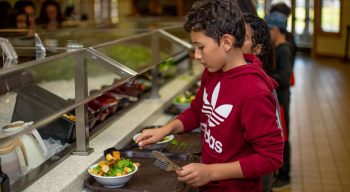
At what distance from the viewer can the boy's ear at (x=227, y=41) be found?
173cm

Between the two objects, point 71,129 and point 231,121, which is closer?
point 231,121

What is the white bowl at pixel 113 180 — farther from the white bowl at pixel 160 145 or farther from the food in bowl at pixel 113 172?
the white bowl at pixel 160 145

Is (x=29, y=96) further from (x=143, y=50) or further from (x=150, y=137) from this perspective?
(x=143, y=50)

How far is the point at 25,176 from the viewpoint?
206 cm

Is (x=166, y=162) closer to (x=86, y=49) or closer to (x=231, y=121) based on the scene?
(x=231, y=121)

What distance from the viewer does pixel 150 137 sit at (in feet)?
7.12

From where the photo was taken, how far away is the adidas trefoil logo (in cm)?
181

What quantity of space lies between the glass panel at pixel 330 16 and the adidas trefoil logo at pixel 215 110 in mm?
12297

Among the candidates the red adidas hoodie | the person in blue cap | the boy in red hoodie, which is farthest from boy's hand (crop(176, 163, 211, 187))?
the person in blue cap

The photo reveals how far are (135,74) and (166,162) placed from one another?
567mm

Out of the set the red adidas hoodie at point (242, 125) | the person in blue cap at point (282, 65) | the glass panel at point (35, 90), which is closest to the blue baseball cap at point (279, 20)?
the person in blue cap at point (282, 65)

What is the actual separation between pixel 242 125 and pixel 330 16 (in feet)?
42.1

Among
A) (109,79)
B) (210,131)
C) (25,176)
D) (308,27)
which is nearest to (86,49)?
(25,176)

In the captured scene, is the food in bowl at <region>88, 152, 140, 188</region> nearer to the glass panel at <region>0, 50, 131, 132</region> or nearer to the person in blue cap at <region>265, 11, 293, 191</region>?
the glass panel at <region>0, 50, 131, 132</region>
